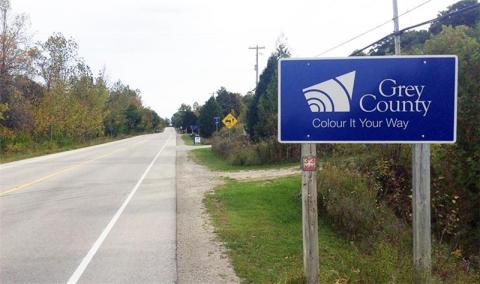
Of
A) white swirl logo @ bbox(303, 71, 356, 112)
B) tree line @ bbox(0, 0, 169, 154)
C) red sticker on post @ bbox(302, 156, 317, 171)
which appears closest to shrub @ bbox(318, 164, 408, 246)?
red sticker on post @ bbox(302, 156, 317, 171)

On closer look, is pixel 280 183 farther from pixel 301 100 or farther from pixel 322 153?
pixel 301 100

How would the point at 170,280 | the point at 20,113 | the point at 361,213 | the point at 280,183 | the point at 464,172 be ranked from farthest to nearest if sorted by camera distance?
the point at 20,113
the point at 280,183
the point at 464,172
the point at 361,213
the point at 170,280

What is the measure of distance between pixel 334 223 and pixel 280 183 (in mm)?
4920

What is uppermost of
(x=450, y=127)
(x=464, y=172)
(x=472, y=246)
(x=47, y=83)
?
(x=47, y=83)

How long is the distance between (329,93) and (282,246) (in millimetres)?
3906

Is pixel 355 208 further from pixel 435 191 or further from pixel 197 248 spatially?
pixel 197 248

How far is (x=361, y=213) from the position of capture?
9.33m

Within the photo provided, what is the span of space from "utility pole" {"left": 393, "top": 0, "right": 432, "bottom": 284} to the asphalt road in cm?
303

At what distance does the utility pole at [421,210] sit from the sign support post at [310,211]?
1025 millimetres

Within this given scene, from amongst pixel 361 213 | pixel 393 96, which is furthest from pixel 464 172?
pixel 393 96

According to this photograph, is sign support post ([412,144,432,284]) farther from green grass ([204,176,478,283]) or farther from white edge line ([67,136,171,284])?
white edge line ([67,136,171,284])

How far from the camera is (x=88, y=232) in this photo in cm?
902

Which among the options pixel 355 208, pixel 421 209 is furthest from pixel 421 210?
pixel 355 208

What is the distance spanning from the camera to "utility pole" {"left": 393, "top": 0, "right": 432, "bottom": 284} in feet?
16.2
